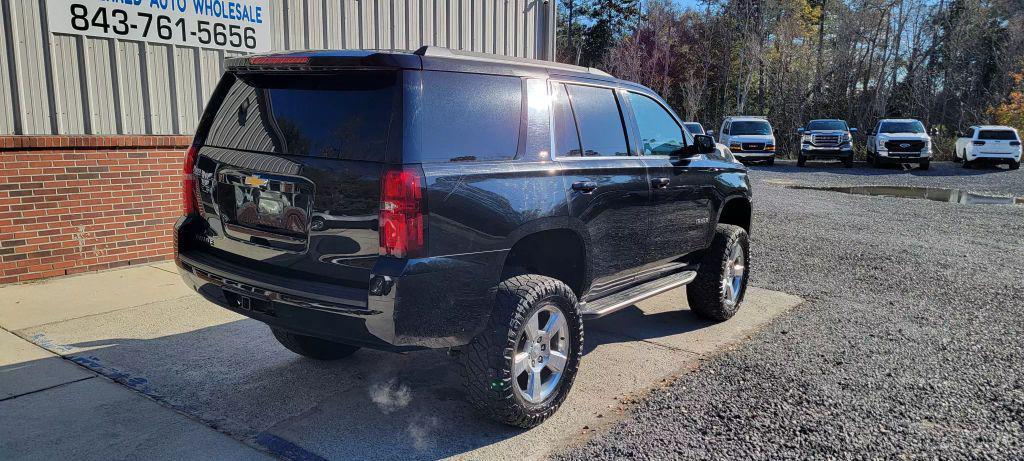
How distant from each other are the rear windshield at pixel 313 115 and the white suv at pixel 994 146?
91.6ft

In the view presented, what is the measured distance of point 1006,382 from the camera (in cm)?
463

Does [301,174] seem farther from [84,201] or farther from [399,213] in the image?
[84,201]

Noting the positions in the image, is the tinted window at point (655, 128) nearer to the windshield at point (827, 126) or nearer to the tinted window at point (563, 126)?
the tinted window at point (563, 126)

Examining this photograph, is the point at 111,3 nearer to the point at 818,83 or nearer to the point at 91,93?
the point at 91,93

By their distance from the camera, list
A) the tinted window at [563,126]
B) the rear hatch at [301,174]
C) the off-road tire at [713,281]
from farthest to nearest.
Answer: the off-road tire at [713,281]
the tinted window at [563,126]
the rear hatch at [301,174]

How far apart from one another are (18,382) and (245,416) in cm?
149

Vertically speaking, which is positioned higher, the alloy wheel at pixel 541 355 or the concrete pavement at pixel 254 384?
the alloy wheel at pixel 541 355

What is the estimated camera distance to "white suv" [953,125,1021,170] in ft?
82.2

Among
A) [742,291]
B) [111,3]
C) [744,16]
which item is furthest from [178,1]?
[744,16]

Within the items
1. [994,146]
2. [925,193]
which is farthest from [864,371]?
[994,146]

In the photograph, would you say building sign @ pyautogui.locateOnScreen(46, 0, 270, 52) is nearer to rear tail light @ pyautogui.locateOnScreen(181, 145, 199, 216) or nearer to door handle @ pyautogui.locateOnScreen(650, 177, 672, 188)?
rear tail light @ pyautogui.locateOnScreen(181, 145, 199, 216)

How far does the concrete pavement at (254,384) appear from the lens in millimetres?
3656

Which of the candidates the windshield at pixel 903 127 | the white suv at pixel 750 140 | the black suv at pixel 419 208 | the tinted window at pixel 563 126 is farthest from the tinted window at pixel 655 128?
the windshield at pixel 903 127

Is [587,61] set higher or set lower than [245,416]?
higher
